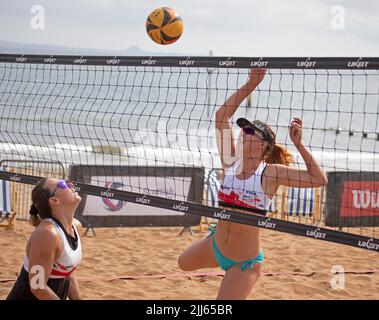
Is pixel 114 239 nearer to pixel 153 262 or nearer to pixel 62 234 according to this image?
pixel 153 262

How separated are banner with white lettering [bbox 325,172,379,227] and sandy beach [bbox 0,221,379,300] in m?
1.00

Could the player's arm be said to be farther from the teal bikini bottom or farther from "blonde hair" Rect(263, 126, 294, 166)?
the teal bikini bottom

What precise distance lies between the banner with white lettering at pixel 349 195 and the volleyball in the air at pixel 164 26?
5.75m

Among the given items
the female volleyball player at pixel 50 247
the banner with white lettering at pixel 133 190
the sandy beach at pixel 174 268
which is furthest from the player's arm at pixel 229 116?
the banner with white lettering at pixel 133 190

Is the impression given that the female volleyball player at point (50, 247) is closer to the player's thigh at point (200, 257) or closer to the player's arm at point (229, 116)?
the player's thigh at point (200, 257)

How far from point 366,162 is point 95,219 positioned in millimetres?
20237

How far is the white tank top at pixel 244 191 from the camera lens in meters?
4.93

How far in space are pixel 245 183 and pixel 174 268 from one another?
166 inches

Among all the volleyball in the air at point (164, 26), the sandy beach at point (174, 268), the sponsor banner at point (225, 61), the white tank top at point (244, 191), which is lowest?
the sandy beach at point (174, 268)

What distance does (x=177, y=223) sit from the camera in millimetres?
11547

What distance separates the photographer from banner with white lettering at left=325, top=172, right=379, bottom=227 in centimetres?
1171

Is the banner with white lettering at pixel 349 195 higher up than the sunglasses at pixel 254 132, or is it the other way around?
the sunglasses at pixel 254 132

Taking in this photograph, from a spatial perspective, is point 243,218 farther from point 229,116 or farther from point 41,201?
point 41,201

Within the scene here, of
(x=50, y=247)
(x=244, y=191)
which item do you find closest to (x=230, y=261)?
(x=244, y=191)
